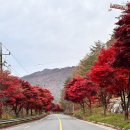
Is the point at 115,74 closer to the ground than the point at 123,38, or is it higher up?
closer to the ground

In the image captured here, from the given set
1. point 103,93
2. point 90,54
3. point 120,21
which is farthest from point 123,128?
point 90,54

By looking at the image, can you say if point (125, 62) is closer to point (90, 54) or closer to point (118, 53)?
point (118, 53)

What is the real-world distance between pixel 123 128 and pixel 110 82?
926cm

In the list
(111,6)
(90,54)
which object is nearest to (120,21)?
(111,6)

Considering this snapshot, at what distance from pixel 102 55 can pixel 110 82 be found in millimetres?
3095

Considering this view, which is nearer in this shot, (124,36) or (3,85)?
(124,36)

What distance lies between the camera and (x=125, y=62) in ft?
82.7

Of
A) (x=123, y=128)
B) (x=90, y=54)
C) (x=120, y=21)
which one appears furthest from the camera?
(x=90, y=54)

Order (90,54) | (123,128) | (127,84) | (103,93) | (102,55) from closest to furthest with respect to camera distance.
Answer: (123,128) → (127,84) → (102,55) → (103,93) → (90,54)

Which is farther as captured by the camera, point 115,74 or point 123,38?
point 115,74

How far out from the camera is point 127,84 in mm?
38500

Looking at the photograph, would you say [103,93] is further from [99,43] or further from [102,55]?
[99,43]

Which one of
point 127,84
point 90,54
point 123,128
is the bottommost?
point 123,128

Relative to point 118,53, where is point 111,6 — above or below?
above
